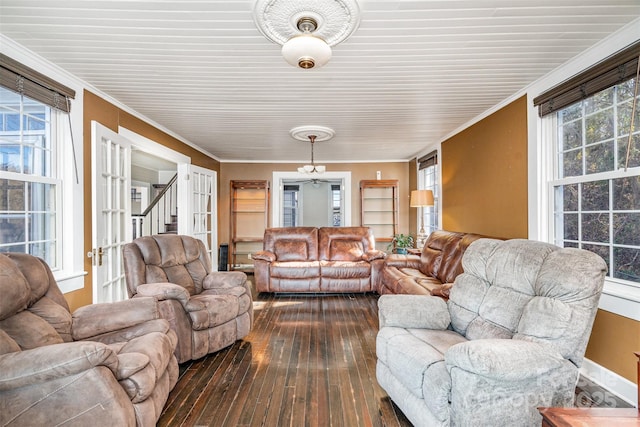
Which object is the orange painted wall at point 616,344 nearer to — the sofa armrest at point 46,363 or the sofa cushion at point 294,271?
the sofa armrest at point 46,363

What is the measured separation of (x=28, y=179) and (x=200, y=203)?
3061 millimetres

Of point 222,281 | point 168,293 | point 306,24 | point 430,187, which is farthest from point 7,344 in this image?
point 430,187

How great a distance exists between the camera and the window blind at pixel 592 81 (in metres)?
1.98

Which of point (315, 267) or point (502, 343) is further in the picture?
point (315, 267)

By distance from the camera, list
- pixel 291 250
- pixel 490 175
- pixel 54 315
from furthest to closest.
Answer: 1. pixel 291 250
2. pixel 490 175
3. pixel 54 315

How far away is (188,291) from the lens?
2971 mm

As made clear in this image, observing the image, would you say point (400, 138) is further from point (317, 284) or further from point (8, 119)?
point (8, 119)

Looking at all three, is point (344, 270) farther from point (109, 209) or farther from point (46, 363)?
point (46, 363)

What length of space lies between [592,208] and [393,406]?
219 centimetres

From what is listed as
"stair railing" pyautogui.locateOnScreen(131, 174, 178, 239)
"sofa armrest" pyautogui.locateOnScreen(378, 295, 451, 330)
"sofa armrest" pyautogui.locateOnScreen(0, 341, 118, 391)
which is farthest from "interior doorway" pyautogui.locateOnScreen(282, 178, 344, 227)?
"sofa armrest" pyautogui.locateOnScreen(0, 341, 118, 391)

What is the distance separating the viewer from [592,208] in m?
2.44

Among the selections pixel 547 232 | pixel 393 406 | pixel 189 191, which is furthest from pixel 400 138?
pixel 393 406

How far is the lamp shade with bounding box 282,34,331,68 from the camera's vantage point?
5.56 ft

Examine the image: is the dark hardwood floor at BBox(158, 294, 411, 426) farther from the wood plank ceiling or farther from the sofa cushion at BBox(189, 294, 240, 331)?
the wood plank ceiling
